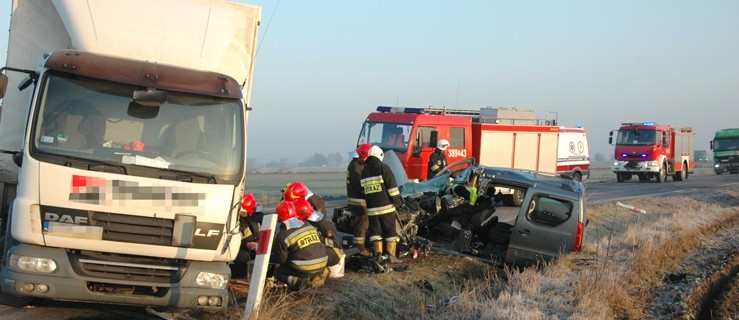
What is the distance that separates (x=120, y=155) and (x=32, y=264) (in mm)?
1184

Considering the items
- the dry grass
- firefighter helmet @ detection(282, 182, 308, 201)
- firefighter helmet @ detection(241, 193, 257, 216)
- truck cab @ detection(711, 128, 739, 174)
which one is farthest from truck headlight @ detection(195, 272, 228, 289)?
truck cab @ detection(711, 128, 739, 174)

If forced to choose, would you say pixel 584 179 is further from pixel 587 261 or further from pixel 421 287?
pixel 421 287

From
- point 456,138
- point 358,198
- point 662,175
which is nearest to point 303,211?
point 358,198

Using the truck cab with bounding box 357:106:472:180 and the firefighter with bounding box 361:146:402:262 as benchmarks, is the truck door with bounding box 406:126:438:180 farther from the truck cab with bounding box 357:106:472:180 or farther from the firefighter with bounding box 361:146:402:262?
the firefighter with bounding box 361:146:402:262

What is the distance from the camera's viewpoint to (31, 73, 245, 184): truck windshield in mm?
6707

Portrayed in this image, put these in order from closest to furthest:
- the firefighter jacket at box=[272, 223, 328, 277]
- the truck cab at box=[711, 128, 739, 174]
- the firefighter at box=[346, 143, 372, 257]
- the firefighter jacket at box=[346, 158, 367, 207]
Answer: the firefighter jacket at box=[272, 223, 328, 277] < the firefighter at box=[346, 143, 372, 257] < the firefighter jacket at box=[346, 158, 367, 207] < the truck cab at box=[711, 128, 739, 174]

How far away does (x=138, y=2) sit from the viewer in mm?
7684

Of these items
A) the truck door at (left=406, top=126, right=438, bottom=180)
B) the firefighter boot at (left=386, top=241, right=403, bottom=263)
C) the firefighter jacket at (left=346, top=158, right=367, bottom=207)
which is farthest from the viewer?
the truck door at (left=406, top=126, right=438, bottom=180)

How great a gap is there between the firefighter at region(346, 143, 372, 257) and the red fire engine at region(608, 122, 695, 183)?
2795 cm

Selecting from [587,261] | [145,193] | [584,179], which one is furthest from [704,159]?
[145,193]

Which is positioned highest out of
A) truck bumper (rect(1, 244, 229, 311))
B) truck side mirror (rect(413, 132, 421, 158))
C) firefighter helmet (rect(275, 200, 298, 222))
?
truck side mirror (rect(413, 132, 421, 158))

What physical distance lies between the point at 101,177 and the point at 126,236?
0.56 meters

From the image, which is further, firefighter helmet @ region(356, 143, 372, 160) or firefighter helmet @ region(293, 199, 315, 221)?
firefighter helmet @ region(356, 143, 372, 160)

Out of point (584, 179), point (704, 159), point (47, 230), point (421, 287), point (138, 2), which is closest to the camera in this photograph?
point (47, 230)
